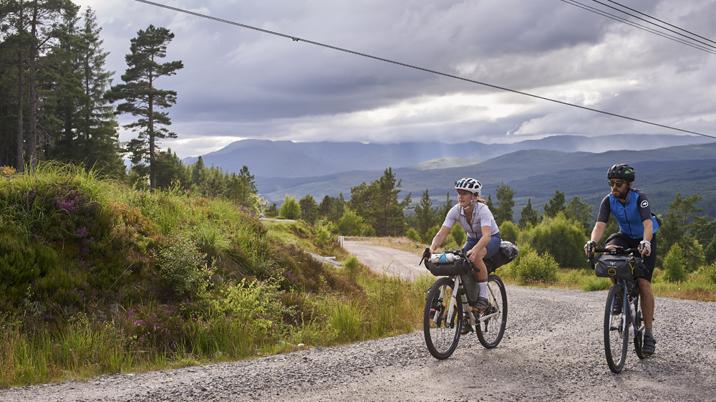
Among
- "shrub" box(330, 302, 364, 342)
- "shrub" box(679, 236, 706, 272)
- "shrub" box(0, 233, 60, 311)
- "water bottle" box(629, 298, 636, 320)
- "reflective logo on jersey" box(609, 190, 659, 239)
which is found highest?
"reflective logo on jersey" box(609, 190, 659, 239)

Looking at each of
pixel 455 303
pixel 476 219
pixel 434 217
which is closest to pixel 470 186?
pixel 476 219

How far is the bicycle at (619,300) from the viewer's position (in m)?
7.31

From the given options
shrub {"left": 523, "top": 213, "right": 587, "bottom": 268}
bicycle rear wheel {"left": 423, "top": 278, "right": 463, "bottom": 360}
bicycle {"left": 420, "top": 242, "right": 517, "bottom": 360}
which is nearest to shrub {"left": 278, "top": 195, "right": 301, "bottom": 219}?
shrub {"left": 523, "top": 213, "right": 587, "bottom": 268}

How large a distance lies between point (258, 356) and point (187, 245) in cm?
367

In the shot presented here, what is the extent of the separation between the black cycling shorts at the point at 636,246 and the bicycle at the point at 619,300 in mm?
87

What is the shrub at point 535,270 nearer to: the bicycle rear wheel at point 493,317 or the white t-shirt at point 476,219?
the bicycle rear wheel at point 493,317

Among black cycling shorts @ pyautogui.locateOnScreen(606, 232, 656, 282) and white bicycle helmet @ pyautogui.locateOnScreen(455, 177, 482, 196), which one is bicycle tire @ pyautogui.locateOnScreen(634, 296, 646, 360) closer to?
black cycling shorts @ pyautogui.locateOnScreen(606, 232, 656, 282)

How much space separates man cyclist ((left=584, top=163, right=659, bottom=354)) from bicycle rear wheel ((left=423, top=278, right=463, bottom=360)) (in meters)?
1.93

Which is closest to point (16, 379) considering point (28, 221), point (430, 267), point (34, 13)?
point (28, 221)

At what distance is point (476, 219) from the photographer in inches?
330

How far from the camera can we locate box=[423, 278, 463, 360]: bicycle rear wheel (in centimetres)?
785

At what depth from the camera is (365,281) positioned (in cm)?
2056

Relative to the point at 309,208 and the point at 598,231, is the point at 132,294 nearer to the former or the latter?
the point at 598,231

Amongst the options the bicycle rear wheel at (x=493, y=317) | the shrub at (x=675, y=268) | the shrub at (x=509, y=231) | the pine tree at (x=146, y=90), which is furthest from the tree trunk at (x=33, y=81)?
the shrub at (x=509, y=231)
